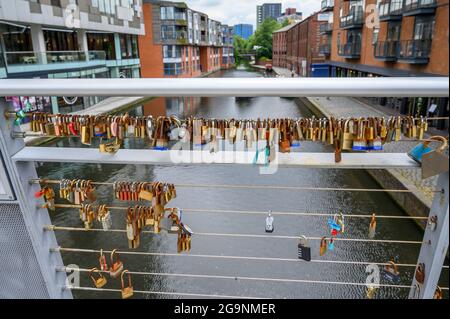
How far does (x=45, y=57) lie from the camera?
54.4 feet

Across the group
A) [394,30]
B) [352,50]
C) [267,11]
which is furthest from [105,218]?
[267,11]

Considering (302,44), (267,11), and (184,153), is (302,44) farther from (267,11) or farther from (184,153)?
(184,153)

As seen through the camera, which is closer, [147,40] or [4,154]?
[4,154]

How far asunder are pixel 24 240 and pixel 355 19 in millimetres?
24702

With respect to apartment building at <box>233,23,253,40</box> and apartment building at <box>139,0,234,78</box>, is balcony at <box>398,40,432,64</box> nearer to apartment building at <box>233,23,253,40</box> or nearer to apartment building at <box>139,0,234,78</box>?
apartment building at <box>139,0,234,78</box>

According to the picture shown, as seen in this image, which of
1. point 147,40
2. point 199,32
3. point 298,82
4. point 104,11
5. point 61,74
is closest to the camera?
point 298,82

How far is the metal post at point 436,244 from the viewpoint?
1.42m

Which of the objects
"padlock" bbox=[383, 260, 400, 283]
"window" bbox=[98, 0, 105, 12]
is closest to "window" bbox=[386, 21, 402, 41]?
"window" bbox=[98, 0, 105, 12]

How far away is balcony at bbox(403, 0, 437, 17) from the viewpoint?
44.2 feet

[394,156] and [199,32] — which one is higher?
[199,32]
